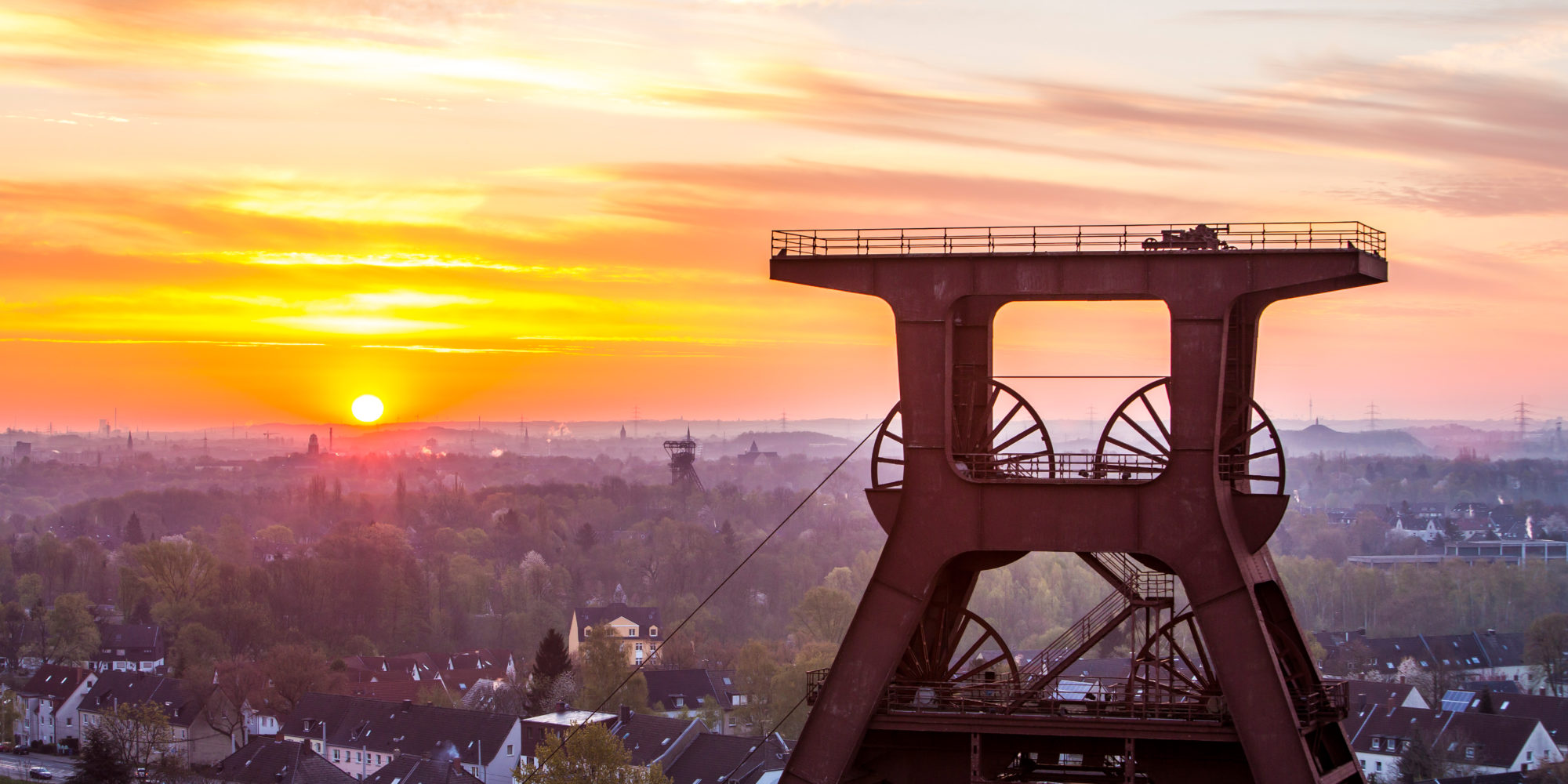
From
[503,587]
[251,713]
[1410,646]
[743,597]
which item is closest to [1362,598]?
[1410,646]

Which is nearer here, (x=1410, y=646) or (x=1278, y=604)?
(x=1278, y=604)

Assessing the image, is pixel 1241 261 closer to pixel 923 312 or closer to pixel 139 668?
pixel 923 312

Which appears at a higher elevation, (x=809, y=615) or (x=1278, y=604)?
(x=1278, y=604)

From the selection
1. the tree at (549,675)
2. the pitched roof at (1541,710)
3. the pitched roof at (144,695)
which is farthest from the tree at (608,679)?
the pitched roof at (1541,710)

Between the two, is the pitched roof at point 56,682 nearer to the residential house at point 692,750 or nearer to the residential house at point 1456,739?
the residential house at point 692,750

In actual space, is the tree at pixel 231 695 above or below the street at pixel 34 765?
above

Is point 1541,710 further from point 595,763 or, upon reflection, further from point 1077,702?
point 1077,702

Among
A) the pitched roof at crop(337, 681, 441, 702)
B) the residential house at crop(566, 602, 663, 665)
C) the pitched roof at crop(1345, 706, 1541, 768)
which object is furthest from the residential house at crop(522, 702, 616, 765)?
the residential house at crop(566, 602, 663, 665)

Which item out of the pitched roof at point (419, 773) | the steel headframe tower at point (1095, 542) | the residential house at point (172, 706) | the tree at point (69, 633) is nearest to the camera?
the steel headframe tower at point (1095, 542)
